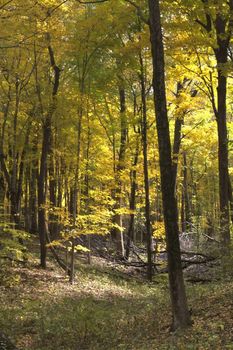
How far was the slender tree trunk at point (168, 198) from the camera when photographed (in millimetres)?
8055

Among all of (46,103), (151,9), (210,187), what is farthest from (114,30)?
(210,187)

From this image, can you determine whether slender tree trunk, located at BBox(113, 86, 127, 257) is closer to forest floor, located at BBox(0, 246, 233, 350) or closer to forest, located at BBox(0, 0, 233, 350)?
forest, located at BBox(0, 0, 233, 350)

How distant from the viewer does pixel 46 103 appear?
16.6m

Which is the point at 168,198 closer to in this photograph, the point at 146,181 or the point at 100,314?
the point at 100,314

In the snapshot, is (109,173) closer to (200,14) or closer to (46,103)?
(46,103)

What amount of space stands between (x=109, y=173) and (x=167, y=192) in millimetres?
13277

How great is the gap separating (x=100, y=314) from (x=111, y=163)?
11.9 metres

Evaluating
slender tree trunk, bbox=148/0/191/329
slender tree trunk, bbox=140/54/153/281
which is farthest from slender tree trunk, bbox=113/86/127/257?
slender tree trunk, bbox=148/0/191/329

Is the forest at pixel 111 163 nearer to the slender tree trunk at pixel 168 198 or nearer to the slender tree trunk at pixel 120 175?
the slender tree trunk at pixel 168 198

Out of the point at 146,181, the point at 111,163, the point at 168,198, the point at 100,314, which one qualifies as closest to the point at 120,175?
the point at 111,163

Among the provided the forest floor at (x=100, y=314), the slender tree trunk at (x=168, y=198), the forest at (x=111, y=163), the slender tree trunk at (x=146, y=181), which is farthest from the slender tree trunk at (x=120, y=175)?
the slender tree trunk at (x=168, y=198)

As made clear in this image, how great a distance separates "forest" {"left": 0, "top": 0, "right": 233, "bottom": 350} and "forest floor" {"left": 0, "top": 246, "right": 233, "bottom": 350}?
4 centimetres

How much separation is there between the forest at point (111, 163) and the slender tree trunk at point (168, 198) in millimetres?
21

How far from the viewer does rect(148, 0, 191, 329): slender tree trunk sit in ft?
26.4
